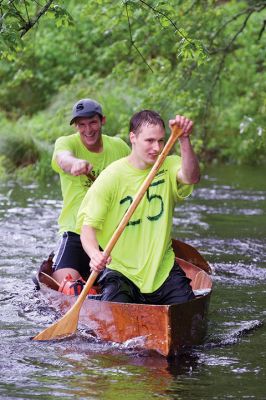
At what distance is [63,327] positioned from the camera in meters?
6.89

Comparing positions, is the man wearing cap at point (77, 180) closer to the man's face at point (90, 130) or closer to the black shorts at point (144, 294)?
the man's face at point (90, 130)

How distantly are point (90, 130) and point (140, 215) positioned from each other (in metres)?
1.73

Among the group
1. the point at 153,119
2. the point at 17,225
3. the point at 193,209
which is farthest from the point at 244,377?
the point at 193,209

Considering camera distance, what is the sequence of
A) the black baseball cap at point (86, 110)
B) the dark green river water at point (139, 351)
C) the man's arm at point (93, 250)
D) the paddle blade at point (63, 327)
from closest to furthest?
the dark green river water at point (139, 351), the man's arm at point (93, 250), the paddle blade at point (63, 327), the black baseball cap at point (86, 110)

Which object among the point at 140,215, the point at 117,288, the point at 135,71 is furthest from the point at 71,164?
the point at 135,71

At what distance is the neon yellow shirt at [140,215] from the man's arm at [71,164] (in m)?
0.58

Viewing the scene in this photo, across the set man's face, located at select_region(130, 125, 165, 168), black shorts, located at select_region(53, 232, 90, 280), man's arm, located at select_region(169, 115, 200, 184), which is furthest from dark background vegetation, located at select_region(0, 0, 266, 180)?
black shorts, located at select_region(53, 232, 90, 280)

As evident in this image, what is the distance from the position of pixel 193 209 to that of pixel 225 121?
7314 millimetres

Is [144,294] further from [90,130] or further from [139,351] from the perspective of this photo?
[90,130]

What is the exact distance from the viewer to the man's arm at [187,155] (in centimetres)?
625

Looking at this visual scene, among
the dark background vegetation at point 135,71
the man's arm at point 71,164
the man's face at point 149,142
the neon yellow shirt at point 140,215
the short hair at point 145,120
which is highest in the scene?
the dark background vegetation at point 135,71

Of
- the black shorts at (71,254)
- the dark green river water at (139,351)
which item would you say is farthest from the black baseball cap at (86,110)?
the dark green river water at (139,351)

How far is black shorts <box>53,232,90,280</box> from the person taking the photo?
27.3 feet

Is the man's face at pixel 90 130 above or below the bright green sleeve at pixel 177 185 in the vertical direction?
above
